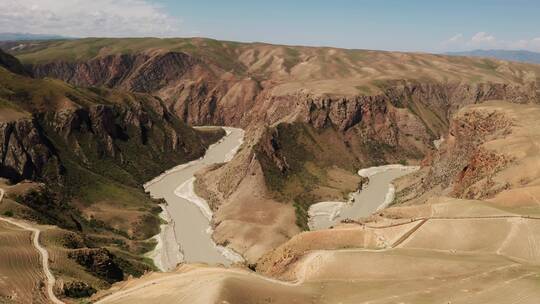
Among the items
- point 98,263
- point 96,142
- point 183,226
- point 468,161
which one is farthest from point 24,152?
point 468,161

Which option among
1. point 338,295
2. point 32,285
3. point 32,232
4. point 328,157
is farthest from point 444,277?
point 328,157

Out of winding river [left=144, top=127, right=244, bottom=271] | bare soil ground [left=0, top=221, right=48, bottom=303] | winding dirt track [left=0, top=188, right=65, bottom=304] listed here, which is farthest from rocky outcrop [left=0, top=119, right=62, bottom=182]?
bare soil ground [left=0, top=221, right=48, bottom=303]

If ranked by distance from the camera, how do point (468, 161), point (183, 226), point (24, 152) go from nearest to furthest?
point (468, 161) < point (183, 226) < point (24, 152)

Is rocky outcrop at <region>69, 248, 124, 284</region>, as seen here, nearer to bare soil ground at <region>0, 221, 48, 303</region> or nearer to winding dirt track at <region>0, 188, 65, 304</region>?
winding dirt track at <region>0, 188, 65, 304</region>

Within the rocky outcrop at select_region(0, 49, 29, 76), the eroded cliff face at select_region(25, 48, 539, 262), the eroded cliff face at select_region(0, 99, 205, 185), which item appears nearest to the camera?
the eroded cliff face at select_region(25, 48, 539, 262)

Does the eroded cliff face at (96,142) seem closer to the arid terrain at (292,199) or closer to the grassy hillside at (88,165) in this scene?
the grassy hillside at (88,165)

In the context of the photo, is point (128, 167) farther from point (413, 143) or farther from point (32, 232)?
point (413, 143)

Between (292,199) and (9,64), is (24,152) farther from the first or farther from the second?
Result: (9,64)

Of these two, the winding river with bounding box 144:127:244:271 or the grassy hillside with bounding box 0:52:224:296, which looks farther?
the winding river with bounding box 144:127:244:271
